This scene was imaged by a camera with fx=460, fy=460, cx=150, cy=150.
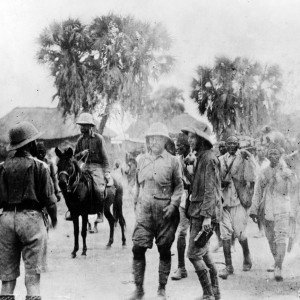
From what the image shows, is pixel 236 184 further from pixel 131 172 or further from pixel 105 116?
pixel 131 172

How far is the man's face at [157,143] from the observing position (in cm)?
619

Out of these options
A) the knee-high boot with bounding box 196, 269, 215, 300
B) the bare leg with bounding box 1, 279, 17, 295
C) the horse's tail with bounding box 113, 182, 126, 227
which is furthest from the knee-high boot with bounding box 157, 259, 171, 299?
the horse's tail with bounding box 113, 182, 126, 227

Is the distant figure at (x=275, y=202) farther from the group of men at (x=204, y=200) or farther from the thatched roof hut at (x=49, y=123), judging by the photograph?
the thatched roof hut at (x=49, y=123)

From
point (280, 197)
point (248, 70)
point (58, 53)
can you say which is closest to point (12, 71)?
point (58, 53)

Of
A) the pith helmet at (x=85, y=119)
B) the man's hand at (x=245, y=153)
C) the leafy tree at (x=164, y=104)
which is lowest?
the man's hand at (x=245, y=153)

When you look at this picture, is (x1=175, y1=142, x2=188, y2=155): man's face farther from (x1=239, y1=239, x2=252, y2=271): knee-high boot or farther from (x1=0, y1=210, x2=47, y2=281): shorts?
(x1=0, y1=210, x2=47, y2=281): shorts

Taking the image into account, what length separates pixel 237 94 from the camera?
27.5 ft

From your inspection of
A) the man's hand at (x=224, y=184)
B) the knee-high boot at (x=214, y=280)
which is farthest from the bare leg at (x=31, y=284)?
the man's hand at (x=224, y=184)

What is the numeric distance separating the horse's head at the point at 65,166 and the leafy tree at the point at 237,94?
249cm

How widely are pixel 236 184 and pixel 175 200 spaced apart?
1.90 metres

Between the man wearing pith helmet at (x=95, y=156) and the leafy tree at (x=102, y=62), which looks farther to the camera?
the man wearing pith helmet at (x=95, y=156)

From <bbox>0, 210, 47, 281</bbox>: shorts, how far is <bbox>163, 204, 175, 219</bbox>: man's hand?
5.39ft

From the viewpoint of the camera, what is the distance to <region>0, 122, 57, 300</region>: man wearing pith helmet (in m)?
4.82

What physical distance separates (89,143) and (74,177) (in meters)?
0.78
